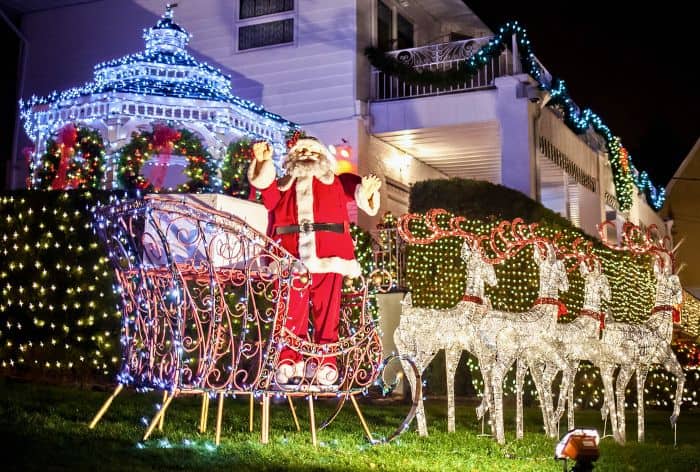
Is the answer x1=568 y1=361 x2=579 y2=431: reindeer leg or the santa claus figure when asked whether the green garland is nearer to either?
x1=568 y1=361 x2=579 y2=431: reindeer leg

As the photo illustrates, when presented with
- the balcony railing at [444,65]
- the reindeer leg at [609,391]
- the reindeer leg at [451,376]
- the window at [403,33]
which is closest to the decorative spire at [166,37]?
the balcony railing at [444,65]

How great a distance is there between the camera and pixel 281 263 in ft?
17.4

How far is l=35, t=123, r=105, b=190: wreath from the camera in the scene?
13.0 m

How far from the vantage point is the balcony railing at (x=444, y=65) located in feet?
52.2

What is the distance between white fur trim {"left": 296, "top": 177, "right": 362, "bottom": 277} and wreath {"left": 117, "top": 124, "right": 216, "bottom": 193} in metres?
6.62

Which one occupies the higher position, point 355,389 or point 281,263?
point 281,263

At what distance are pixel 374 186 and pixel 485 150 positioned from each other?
12.3 meters

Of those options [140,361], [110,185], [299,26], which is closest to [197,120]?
[110,185]

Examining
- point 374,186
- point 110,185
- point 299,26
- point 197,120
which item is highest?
point 299,26

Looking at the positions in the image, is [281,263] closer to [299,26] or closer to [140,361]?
[140,361]

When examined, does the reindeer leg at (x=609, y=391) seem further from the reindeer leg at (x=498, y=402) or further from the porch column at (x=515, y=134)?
the porch column at (x=515, y=134)

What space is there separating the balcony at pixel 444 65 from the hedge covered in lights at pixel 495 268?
3770 mm

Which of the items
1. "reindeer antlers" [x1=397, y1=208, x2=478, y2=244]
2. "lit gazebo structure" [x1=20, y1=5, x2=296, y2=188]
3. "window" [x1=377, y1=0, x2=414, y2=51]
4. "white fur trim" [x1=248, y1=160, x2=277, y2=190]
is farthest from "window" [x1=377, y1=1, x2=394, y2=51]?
"white fur trim" [x1=248, y1=160, x2=277, y2=190]

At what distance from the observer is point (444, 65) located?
637 inches
